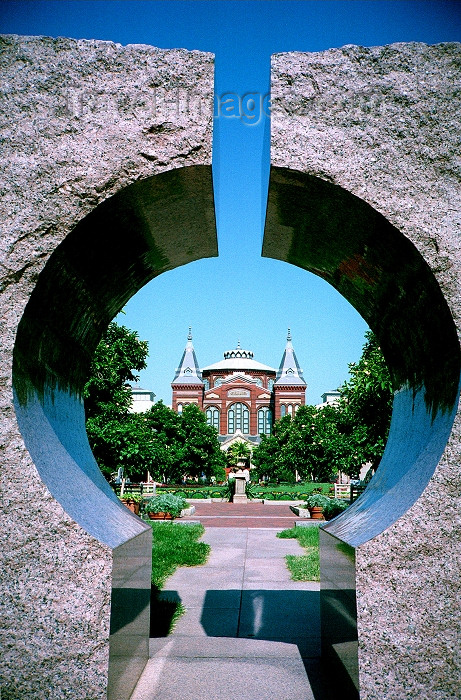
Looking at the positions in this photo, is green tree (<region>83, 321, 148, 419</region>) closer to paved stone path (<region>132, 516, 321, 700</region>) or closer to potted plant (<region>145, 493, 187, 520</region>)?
potted plant (<region>145, 493, 187, 520</region>)

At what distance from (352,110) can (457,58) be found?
0.61m

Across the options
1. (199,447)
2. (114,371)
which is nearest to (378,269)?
(114,371)

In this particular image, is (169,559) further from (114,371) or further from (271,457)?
(271,457)

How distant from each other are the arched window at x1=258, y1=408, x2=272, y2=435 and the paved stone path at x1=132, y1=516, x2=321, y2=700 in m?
66.9

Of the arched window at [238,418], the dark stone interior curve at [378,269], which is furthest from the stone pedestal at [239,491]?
the arched window at [238,418]

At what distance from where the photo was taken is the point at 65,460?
297cm

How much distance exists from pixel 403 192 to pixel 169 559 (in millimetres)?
7368

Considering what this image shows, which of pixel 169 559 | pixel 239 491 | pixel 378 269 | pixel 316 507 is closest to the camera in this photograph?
pixel 378 269

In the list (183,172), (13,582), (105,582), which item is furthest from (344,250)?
(13,582)

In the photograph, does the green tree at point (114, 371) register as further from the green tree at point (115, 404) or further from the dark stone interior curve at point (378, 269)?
the dark stone interior curve at point (378, 269)

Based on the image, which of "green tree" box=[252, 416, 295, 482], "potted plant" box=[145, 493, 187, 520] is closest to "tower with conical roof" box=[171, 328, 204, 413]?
"green tree" box=[252, 416, 295, 482]

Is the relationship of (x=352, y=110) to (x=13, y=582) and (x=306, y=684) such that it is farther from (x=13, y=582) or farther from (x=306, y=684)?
(x=306, y=684)

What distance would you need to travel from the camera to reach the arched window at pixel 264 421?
76.1 meters

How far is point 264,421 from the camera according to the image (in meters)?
76.6
